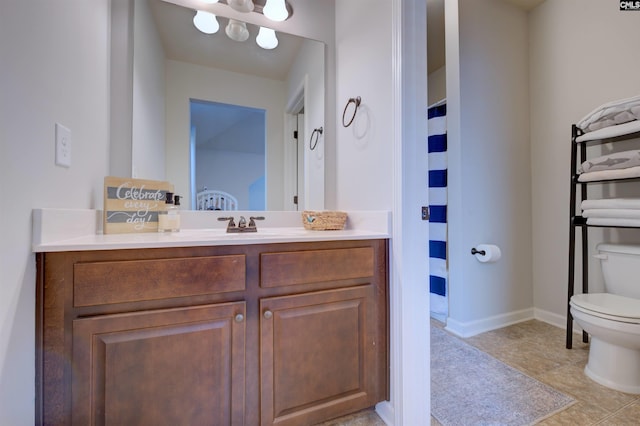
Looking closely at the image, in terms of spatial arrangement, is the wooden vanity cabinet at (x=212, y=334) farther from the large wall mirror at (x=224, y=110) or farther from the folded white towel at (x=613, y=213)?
the folded white towel at (x=613, y=213)

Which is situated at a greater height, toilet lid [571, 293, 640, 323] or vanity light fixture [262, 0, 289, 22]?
vanity light fixture [262, 0, 289, 22]

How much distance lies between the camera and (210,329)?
93 cm

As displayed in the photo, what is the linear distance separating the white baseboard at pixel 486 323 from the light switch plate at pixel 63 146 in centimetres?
242

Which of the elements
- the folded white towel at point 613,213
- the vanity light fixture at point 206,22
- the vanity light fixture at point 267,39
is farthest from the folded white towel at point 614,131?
the vanity light fixture at point 206,22

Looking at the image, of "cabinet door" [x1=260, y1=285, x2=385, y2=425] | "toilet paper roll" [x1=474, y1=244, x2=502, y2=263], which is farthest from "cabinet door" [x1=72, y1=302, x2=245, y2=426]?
"toilet paper roll" [x1=474, y1=244, x2=502, y2=263]

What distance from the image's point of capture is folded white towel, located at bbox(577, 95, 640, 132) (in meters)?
1.55

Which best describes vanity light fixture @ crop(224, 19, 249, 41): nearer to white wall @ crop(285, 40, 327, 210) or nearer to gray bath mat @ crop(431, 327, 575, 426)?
white wall @ crop(285, 40, 327, 210)

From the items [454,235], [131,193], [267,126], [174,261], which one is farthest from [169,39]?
[454,235]

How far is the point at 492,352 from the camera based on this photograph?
70.1 inches

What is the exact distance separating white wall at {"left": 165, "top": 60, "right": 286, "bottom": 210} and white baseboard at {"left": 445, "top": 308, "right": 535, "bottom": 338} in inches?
63.6

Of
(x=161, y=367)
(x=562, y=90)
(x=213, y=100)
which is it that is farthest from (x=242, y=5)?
(x=562, y=90)

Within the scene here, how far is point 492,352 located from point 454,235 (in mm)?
801

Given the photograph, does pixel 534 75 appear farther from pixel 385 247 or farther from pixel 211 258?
pixel 211 258

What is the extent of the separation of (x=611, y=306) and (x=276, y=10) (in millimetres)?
2446
